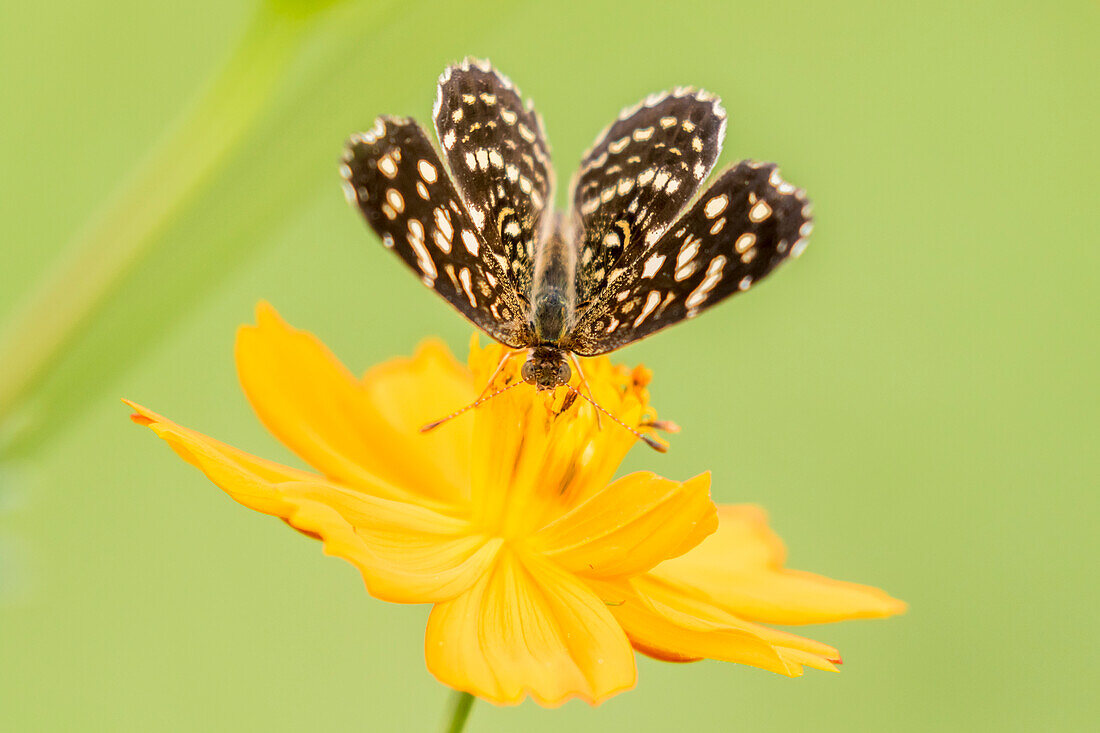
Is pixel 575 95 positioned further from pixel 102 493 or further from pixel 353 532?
pixel 353 532

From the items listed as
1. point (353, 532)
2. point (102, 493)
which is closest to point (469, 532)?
point (353, 532)

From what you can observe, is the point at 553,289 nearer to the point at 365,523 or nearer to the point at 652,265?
the point at 652,265

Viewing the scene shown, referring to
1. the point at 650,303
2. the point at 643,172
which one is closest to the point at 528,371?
the point at 650,303

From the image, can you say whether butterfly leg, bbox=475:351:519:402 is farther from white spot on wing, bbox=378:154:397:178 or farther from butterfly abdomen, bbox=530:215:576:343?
white spot on wing, bbox=378:154:397:178

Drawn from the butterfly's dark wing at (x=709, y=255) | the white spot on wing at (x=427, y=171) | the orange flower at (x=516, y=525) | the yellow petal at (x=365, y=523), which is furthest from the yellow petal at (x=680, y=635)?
the white spot on wing at (x=427, y=171)

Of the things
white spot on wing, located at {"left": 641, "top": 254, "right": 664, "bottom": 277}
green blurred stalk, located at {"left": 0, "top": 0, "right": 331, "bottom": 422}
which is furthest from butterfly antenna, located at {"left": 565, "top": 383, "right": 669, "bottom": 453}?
green blurred stalk, located at {"left": 0, "top": 0, "right": 331, "bottom": 422}

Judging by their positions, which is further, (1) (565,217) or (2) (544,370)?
(1) (565,217)

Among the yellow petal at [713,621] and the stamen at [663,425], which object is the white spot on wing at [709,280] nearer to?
the stamen at [663,425]
